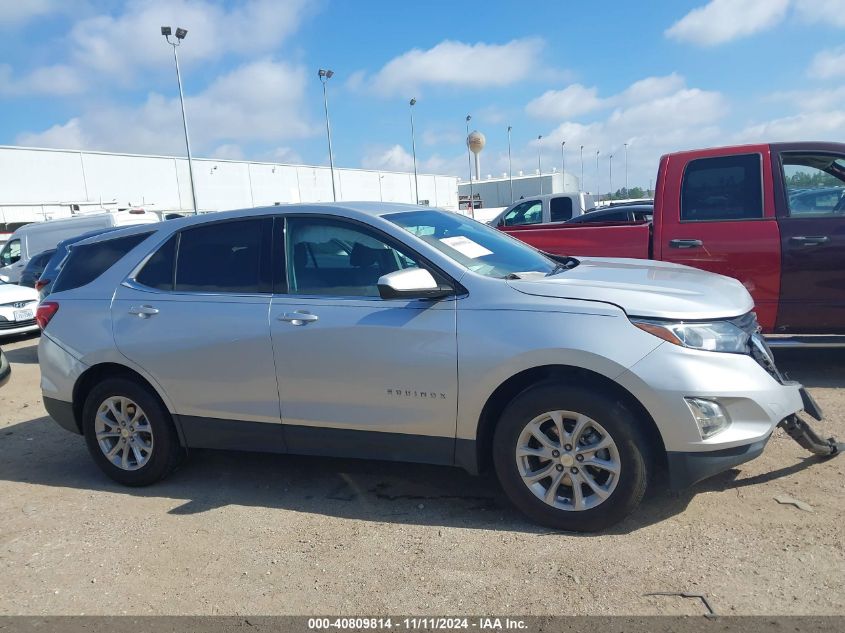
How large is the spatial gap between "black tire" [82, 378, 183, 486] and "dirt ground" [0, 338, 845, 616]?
0.12 metres

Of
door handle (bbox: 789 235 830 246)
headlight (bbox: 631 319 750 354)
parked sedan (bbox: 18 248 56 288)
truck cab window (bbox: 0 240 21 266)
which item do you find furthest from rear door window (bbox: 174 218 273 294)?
truck cab window (bbox: 0 240 21 266)

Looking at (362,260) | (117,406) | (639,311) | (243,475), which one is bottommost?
(243,475)

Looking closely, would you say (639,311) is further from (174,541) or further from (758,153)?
(758,153)

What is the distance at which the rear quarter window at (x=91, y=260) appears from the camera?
4594 millimetres

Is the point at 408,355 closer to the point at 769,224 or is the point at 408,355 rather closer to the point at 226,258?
the point at 226,258

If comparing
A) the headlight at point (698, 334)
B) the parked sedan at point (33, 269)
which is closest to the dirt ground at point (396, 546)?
the headlight at point (698, 334)

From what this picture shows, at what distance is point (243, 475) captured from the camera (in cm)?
→ 462

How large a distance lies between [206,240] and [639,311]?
2759 mm

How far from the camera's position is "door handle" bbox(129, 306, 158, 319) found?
4.25 meters

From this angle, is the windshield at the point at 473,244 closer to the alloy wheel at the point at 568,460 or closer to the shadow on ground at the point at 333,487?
the alloy wheel at the point at 568,460

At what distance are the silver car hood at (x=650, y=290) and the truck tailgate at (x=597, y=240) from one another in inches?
84.3

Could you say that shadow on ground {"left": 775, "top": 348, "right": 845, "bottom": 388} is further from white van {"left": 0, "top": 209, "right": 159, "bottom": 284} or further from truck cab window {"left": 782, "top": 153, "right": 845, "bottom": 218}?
white van {"left": 0, "top": 209, "right": 159, "bottom": 284}

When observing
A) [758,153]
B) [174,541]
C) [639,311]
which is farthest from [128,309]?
[758,153]

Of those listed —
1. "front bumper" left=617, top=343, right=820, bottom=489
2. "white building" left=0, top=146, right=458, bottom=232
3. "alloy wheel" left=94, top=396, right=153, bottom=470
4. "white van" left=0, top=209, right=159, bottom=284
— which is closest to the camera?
"front bumper" left=617, top=343, right=820, bottom=489
